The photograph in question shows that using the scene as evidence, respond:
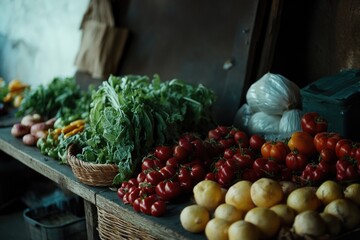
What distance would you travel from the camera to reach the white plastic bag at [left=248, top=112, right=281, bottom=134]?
3.63 metres

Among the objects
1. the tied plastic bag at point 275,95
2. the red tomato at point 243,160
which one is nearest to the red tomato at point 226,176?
the red tomato at point 243,160

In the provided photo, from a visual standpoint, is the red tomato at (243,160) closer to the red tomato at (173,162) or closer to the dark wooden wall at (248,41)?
the red tomato at (173,162)

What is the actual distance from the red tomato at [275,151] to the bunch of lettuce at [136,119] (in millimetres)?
681

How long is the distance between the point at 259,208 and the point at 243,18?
2.15 meters

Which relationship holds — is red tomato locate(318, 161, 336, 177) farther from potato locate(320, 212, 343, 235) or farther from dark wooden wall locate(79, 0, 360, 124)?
dark wooden wall locate(79, 0, 360, 124)

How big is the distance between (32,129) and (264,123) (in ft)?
6.45

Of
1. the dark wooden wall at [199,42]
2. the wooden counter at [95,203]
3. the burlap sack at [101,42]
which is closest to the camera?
the wooden counter at [95,203]

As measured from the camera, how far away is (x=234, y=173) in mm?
2770

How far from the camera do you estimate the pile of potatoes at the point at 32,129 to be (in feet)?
13.7

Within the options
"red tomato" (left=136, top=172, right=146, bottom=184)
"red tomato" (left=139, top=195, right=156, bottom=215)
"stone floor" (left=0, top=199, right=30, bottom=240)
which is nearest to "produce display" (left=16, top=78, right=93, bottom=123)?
"stone floor" (left=0, top=199, right=30, bottom=240)

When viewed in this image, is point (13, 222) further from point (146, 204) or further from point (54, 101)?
point (146, 204)

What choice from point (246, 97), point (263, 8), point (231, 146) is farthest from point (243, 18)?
point (231, 146)

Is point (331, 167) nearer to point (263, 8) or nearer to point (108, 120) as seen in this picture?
point (108, 120)

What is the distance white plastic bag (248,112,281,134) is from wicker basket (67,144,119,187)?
1.14 m
